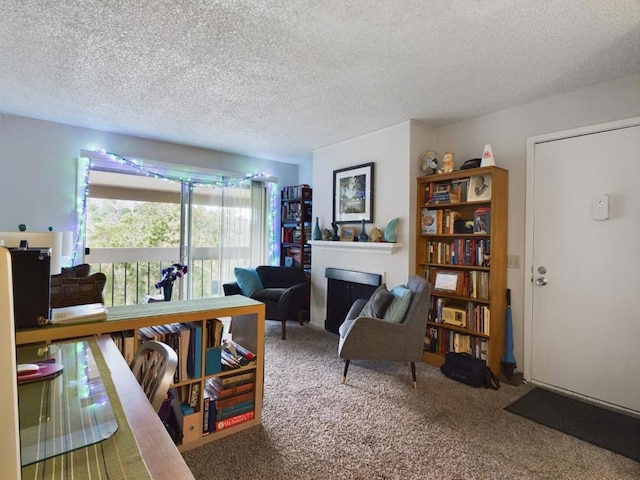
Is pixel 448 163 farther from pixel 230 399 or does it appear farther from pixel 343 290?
pixel 230 399

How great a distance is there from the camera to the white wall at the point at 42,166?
3.44 m

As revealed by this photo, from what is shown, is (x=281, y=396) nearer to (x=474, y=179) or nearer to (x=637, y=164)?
(x=474, y=179)

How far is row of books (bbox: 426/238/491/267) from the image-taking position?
304cm

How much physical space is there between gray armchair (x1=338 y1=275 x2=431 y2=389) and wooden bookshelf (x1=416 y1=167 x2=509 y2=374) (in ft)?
1.96

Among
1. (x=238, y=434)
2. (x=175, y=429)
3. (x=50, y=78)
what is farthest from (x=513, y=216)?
(x=50, y=78)

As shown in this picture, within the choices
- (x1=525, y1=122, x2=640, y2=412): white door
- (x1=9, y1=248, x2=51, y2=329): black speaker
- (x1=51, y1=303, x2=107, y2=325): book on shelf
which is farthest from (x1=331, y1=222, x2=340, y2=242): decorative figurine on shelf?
(x1=9, y1=248, x2=51, y2=329): black speaker

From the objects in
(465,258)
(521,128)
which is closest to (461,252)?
(465,258)

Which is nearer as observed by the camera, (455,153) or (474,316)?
(474,316)

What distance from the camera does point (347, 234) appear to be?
4.21 m

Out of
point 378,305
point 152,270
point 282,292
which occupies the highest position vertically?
point 152,270

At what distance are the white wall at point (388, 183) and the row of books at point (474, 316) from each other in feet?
1.41

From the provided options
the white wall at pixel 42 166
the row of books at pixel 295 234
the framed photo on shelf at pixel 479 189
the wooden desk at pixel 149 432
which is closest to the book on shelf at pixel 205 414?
the wooden desk at pixel 149 432

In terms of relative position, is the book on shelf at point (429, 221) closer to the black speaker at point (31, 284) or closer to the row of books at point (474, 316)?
the row of books at point (474, 316)

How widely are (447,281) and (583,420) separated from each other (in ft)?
4.49
